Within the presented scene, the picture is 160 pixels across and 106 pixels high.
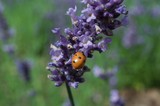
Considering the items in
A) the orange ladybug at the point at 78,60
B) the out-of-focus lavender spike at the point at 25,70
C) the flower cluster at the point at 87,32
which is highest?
the out-of-focus lavender spike at the point at 25,70

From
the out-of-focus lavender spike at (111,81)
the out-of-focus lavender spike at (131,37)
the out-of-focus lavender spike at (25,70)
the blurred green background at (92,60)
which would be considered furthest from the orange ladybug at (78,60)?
the out-of-focus lavender spike at (131,37)

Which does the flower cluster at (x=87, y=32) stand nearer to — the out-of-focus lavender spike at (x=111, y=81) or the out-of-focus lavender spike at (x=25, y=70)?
the out-of-focus lavender spike at (x=111, y=81)

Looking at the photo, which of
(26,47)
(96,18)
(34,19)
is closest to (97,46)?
(96,18)

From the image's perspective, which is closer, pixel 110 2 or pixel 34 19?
pixel 110 2

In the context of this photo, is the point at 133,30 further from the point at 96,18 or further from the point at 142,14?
the point at 96,18

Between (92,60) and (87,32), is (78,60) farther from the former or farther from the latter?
(92,60)

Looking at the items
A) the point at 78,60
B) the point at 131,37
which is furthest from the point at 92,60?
the point at 78,60

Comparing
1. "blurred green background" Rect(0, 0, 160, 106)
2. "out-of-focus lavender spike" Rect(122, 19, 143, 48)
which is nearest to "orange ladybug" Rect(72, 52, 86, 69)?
"blurred green background" Rect(0, 0, 160, 106)
